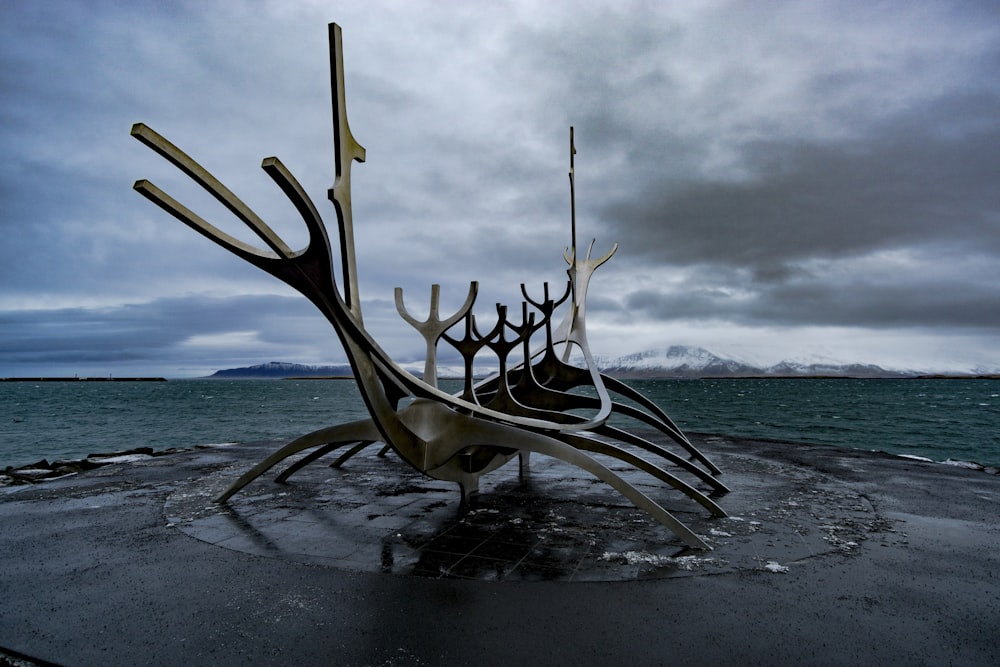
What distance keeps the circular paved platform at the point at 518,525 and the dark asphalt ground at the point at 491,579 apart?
0.05 metres

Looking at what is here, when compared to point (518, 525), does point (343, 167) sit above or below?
above

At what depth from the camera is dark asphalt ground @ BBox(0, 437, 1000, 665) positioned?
4688mm

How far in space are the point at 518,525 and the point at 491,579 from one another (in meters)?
2.27

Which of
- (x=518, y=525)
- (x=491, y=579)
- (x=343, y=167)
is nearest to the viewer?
(x=491, y=579)

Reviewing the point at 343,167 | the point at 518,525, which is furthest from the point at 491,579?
the point at 343,167

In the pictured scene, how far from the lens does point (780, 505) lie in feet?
32.4

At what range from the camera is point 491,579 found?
6211 mm

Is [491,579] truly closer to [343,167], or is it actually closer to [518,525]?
[518,525]

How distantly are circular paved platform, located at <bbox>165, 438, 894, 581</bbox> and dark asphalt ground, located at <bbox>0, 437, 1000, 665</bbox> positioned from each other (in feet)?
0.15

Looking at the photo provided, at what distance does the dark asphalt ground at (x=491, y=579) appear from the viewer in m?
4.69

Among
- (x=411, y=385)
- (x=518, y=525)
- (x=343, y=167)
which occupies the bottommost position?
(x=518, y=525)

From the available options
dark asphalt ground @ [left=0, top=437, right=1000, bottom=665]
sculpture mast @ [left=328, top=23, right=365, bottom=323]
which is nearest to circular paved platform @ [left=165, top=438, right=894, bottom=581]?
dark asphalt ground @ [left=0, top=437, right=1000, bottom=665]

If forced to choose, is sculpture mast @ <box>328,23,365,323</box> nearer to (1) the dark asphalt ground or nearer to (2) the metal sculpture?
(2) the metal sculpture

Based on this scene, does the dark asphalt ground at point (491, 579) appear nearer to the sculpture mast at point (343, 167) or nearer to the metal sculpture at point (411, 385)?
the metal sculpture at point (411, 385)
